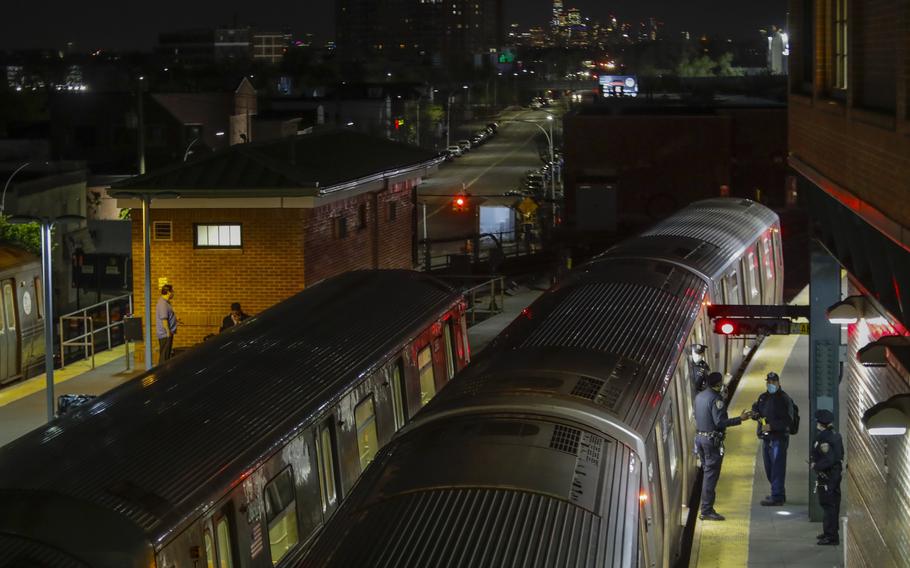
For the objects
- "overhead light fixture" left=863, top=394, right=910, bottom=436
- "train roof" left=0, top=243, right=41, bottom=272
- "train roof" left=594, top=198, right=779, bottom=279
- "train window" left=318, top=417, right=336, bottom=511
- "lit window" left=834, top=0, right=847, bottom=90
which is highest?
"lit window" left=834, top=0, right=847, bottom=90

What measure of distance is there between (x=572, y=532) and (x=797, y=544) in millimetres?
7555

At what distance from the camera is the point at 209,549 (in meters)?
7.69

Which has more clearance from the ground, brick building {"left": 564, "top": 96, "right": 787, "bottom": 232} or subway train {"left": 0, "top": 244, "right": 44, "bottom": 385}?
brick building {"left": 564, "top": 96, "right": 787, "bottom": 232}

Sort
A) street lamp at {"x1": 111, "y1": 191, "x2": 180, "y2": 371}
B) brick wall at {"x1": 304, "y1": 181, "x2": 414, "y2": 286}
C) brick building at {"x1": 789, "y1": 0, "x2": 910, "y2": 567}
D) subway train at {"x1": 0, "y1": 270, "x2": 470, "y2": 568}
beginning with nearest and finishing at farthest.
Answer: subway train at {"x1": 0, "y1": 270, "x2": 470, "y2": 568} < brick building at {"x1": 789, "y1": 0, "x2": 910, "y2": 567} < street lamp at {"x1": 111, "y1": 191, "x2": 180, "y2": 371} < brick wall at {"x1": 304, "y1": 181, "x2": 414, "y2": 286}

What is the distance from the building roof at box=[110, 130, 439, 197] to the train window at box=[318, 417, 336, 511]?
996cm

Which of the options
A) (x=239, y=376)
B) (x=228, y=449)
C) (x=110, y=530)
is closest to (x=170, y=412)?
(x=228, y=449)

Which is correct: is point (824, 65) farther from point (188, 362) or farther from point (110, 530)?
point (110, 530)

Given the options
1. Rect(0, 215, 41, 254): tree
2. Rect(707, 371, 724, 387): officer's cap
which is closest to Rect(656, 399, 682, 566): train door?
Rect(707, 371, 724, 387): officer's cap

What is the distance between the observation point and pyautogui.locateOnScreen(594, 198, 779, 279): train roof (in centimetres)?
1623

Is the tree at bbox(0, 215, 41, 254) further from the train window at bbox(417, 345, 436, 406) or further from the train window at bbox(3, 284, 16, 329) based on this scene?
the train window at bbox(417, 345, 436, 406)

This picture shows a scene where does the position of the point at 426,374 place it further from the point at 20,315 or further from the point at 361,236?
the point at 361,236

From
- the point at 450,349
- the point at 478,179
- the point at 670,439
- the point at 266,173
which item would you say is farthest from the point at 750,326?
the point at 478,179

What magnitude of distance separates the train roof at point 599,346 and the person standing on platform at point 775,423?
121cm

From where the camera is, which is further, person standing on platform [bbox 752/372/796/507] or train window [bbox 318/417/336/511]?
person standing on platform [bbox 752/372/796/507]
